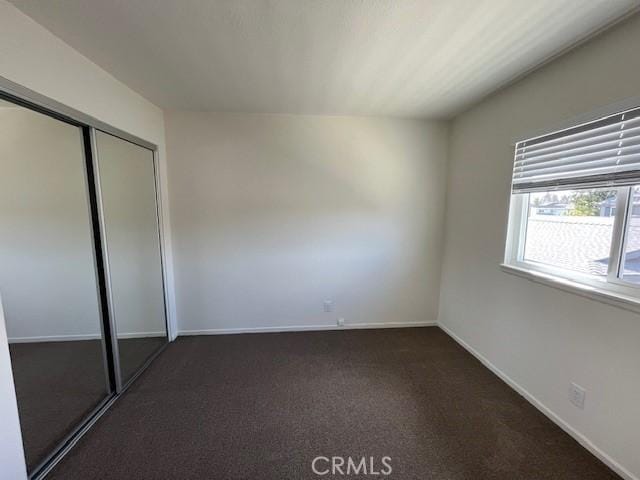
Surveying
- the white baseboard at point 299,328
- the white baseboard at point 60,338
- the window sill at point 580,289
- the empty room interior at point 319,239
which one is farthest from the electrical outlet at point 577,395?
the white baseboard at point 60,338

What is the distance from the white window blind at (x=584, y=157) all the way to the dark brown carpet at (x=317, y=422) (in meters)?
1.64

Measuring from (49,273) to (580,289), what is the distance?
4.00m

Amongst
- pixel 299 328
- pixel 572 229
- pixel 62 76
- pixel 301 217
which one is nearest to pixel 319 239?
pixel 301 217

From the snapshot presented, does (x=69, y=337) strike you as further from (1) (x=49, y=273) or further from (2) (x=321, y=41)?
(2) (x=321, y=41)

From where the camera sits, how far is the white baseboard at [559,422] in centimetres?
144

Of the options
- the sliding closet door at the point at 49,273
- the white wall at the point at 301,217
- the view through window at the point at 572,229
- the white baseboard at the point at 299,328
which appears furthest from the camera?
the white baseboard at the point at 299,328

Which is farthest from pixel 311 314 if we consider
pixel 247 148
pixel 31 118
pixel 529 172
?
A: pixel 31 118

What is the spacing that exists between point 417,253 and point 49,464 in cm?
340

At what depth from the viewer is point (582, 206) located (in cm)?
172

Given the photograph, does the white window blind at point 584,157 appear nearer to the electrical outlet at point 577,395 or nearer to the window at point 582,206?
the window at point 582,206

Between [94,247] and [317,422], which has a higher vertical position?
[94,247]

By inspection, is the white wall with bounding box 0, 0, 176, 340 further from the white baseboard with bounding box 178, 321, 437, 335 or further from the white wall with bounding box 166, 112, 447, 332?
the white baseboard with bounding box 178, 321, 437, 335

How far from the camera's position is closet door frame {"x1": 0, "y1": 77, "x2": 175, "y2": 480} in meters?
1.43

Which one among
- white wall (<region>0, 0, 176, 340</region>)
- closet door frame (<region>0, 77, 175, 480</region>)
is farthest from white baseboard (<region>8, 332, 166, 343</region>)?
white wall (<region>0, 0, 176, 340</region>)
